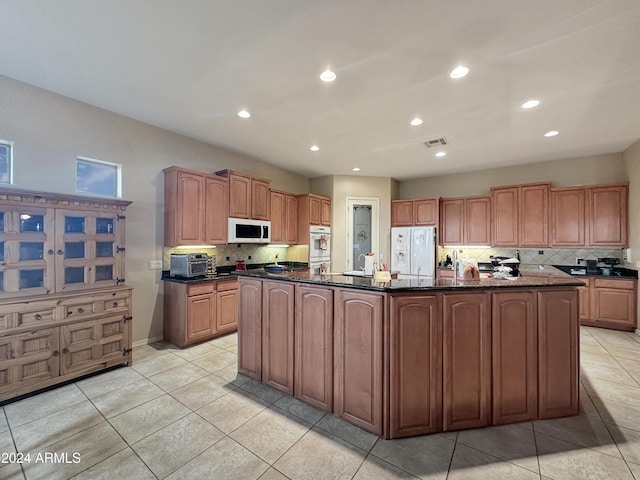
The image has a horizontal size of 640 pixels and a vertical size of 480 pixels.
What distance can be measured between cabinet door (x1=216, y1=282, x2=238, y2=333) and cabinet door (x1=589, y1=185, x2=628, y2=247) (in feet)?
20.0

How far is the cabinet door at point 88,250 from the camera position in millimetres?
→ 2711

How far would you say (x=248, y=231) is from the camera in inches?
186

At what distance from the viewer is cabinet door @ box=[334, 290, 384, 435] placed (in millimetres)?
1984

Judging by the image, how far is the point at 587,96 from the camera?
9.48 ft

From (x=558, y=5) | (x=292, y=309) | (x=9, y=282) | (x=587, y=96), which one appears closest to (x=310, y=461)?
(x=292, y=309)

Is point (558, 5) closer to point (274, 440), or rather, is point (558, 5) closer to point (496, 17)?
point (496, 17)

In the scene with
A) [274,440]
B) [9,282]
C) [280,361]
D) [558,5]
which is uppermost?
[558,5]

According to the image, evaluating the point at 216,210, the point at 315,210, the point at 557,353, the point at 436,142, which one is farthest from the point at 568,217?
the point at 216,210

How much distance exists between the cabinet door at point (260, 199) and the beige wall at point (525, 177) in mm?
3459

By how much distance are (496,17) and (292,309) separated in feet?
8.81

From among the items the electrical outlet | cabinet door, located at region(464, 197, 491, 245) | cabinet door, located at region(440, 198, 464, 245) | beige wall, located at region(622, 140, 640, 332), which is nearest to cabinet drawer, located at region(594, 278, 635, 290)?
beige wall, located at region(622, 140, 640, 332)

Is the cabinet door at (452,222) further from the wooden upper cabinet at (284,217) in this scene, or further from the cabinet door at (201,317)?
the cabinet door at (201,317)

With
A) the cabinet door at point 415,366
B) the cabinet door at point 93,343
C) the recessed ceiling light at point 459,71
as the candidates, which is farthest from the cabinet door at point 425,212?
the cabinet door at point 93,343

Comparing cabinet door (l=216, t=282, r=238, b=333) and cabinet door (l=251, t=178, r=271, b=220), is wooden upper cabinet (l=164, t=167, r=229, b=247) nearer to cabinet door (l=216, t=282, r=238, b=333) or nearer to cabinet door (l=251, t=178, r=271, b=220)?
cabinet door (l=251, t=178, r=271, b=220)
